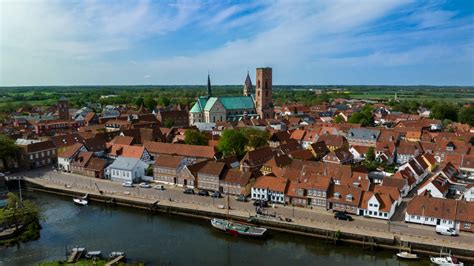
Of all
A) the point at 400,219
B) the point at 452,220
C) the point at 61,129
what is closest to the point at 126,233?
the point at 400,219

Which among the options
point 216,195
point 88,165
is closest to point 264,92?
point 88,165

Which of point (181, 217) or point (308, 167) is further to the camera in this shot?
point (308, 167)

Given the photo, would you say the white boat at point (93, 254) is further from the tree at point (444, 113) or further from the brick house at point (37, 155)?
the tree at point (444, 113)

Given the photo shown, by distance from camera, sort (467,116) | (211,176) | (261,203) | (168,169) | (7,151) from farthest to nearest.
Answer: (467,116) < (7,151) < (168,169) < (211,176) < (261,203)

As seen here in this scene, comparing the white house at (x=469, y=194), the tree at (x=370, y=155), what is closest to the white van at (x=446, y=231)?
the white house at (x=469, y=194)

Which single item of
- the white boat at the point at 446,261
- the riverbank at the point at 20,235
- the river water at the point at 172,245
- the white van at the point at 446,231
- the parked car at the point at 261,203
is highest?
the white van at the point at 446,231

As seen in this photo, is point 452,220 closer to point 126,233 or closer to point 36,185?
point 126,233

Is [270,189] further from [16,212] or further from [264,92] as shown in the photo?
[264,92]
